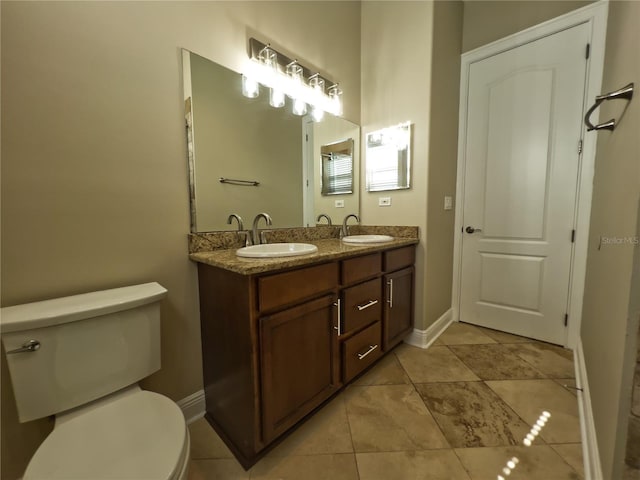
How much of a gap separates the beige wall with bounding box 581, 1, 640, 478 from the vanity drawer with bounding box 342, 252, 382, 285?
951 millimetres

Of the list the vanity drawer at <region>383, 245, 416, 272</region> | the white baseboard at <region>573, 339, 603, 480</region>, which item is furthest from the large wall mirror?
the white baseboard at <region>573, 339, 603, 480</region>

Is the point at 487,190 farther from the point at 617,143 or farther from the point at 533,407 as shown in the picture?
the point at 533,407

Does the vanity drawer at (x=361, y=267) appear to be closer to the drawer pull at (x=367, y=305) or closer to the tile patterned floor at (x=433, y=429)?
the drawer pull at (x=367, y=305)

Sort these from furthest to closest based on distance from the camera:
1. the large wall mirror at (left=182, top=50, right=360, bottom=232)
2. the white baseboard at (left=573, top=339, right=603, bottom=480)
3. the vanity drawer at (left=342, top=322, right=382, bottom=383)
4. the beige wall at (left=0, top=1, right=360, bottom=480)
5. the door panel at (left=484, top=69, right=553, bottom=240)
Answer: the door panel at (left=484, top=69, right=553, bottom=240) → the vanity drawer at (left=342, top=322, right=382, bottom=383) → the large wall mirror at (left=182, top=50, right=360, bottom=232) → the white baseboard at (left=573, top=339, right=603, bottom=480) → the beige wall at (left=0, top=1, right=360, bottom=480)

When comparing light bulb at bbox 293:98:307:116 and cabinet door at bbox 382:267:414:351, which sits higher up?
light bulb at bbox 293:98:307:116

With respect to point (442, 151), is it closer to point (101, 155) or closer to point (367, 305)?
point (367, 305)

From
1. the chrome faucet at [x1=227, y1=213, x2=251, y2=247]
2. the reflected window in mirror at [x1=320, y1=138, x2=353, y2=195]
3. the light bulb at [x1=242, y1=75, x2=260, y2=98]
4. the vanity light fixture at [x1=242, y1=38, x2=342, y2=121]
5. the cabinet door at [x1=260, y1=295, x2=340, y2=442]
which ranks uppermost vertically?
the vanity light fixture at [x1=242, y1=38, x2=342, y2=121]

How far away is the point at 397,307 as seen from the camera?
183cm

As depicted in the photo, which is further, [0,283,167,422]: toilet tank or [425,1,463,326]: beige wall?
[425,1,463,326]: beige wall

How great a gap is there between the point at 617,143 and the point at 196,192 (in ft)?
6.03

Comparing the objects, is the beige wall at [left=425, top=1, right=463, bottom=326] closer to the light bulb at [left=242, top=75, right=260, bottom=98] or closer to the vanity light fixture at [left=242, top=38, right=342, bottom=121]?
the vanity light fixture at [left=242, top=38, right=342, bottom=121]

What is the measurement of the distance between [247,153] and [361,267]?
0.93 m

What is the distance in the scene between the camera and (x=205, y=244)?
52.3 inches

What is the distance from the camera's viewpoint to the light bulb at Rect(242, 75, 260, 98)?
1.46 meters
